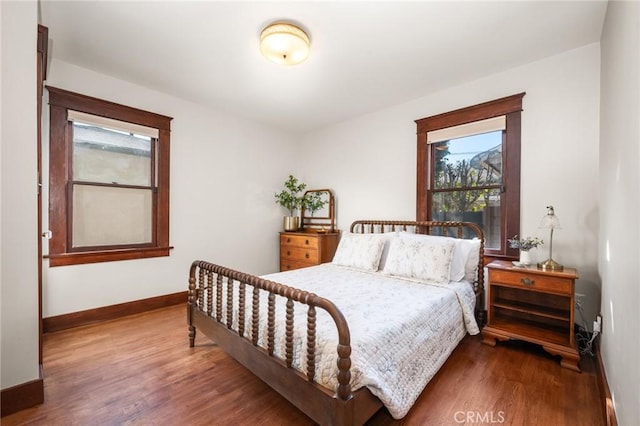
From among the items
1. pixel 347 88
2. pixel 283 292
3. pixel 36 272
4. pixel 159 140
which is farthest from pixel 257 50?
pixel 36 272

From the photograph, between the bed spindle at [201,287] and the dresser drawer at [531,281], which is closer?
the dresser drawer at [531,281]

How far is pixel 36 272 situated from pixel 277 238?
10.3ft

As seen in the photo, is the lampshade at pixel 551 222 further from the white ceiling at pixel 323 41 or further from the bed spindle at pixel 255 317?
the bed spindle at pixel 255 317

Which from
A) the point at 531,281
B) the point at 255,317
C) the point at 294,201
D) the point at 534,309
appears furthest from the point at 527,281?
the point at 294,201

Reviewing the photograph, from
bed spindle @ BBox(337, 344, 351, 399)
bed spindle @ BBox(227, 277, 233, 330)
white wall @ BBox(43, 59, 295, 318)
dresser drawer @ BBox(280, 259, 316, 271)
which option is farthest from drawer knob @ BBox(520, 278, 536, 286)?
white wall @ BBox(43, 59, 295, 318)

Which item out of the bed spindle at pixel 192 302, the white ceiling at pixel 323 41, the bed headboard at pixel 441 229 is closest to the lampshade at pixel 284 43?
the white ceiling at pixel 323 41

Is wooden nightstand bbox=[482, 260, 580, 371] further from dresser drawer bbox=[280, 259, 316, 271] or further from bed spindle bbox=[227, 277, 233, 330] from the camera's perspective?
dresser drawer bbox=[280, 259, 316, 271]

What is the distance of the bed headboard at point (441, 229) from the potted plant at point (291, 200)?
3.51 ft

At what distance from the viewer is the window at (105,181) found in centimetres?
268

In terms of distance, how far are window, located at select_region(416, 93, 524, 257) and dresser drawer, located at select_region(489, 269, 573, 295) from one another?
545mm

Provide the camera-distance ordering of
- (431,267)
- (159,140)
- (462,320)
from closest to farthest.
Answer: (462,320) < (431,267) < (159,140)

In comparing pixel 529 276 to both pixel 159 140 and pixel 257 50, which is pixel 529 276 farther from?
pixel 159 140

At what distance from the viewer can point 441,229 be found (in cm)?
326

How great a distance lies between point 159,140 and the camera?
331 centimetres
